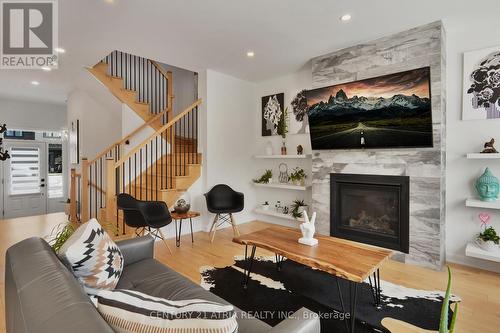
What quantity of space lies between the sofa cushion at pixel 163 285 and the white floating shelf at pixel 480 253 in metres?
2.93

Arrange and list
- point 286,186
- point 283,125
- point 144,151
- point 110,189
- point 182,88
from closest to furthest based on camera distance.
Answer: point 110,189
point 286,186
point 283,125
point 144,151
point 182,88

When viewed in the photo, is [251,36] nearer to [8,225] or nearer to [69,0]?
[69,0]

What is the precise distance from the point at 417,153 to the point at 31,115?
29.9ft

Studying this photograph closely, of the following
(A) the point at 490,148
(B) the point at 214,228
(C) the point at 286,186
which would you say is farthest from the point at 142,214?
(A) the point at 490,148

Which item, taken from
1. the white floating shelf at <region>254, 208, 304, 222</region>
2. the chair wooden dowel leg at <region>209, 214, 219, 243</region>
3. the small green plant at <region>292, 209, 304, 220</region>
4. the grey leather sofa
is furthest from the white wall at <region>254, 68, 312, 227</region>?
the grey leather sofa

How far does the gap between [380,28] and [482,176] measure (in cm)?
212

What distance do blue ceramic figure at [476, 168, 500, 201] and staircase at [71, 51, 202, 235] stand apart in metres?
4.02

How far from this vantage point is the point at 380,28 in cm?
330

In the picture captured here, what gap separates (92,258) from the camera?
1631mm

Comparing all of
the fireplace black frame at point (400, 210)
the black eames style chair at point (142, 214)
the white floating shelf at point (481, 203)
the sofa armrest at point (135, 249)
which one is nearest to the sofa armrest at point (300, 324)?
the sofa armrest at point (135, 249)

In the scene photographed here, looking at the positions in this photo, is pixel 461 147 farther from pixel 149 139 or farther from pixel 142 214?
pixel 149 139

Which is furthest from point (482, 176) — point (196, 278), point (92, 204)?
point (92, 204)

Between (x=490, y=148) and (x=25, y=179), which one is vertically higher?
(x=490, y=148)

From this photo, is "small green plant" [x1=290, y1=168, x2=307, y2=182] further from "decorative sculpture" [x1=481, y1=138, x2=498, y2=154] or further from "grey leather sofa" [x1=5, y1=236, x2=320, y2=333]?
"grey leather sofa" [x1=5, y1=236, x2=320, y2=333]
